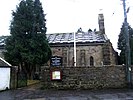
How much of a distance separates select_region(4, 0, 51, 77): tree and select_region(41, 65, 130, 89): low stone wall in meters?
9.65

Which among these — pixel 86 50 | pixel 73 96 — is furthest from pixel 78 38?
pixel 73 96

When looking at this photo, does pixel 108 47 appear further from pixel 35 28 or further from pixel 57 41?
pixel 35 28

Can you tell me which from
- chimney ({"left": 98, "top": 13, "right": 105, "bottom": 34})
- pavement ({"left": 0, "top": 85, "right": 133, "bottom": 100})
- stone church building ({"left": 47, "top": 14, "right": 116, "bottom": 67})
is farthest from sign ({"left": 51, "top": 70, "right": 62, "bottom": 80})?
chimney ({"left": 98, "top": 13, "right": 105, "bottom": 34})

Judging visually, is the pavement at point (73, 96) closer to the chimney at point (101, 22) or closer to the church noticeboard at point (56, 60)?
the church noticeboard at point (56, 60)

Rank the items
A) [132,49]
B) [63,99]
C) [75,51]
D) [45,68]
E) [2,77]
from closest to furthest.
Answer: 1. [63,99]
2. [2,77]
3. [45,68]
4. [75,51]
5. [132,49]

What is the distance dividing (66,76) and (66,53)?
17.0 m

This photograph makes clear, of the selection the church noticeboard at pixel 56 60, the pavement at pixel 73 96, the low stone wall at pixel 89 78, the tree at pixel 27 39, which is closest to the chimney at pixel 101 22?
the church noticeboard at pixel 56 60

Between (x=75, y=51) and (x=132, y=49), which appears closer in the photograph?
(x=75, y=51)

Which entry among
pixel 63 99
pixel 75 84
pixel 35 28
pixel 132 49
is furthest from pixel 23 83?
pixel 132 49

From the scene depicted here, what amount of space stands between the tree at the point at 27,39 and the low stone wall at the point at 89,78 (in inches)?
380

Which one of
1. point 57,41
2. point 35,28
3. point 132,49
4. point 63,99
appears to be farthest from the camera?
point 132,49

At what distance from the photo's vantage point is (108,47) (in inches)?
1528

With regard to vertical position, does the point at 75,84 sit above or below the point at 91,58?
below

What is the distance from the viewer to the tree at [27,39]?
32862 millimetres
